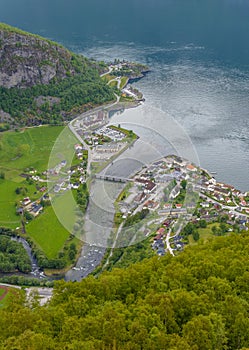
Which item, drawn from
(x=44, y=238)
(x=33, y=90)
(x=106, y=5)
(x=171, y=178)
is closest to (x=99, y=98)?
(x=33, y=90)

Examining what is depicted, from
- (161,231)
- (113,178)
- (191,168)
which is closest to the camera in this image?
(161,231)

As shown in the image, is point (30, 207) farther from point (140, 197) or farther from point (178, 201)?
point (178, 201)

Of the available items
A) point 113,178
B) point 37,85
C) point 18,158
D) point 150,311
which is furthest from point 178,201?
point 37,85

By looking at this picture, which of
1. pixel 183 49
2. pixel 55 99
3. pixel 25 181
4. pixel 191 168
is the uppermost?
pixel 183 49

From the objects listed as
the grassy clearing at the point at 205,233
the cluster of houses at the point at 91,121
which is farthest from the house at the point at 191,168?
the cluster of houses at the point at 91,121

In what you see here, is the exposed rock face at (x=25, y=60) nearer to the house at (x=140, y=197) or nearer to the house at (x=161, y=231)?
the house at (x=140, y=197)
